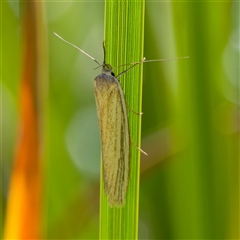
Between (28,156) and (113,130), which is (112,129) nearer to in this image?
(113,130)

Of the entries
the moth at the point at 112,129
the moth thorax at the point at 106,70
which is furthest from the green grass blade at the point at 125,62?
the moth thorax at the point at 106,70

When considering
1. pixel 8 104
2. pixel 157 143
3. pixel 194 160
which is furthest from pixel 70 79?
pixel 194 160

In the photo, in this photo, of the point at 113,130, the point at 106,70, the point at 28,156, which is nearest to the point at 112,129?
the point at 113,130

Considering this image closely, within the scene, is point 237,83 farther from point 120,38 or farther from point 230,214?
point 120,38

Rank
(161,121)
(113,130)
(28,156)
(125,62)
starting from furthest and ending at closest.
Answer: (161,121) < (113,130) < (28,156) < (125,62)

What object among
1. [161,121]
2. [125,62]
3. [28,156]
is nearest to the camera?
[125,62]

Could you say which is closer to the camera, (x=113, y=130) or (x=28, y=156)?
Answer: (x=28, y=156)

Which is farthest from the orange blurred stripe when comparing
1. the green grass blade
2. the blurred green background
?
the green grass blade

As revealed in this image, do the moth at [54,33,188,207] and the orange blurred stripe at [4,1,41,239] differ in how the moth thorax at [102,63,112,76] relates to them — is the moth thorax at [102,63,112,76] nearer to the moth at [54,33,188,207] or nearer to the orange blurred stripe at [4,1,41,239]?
the moth at [54,33,188,207]
